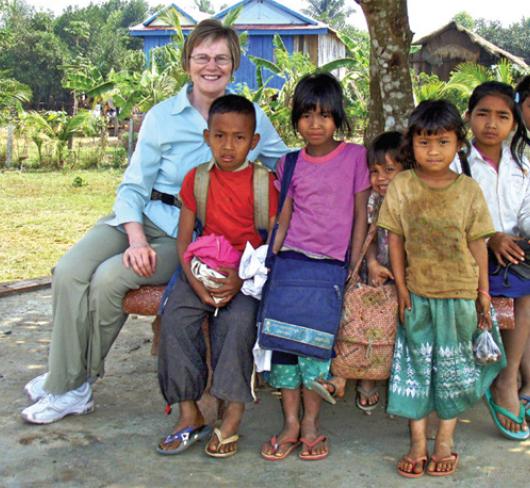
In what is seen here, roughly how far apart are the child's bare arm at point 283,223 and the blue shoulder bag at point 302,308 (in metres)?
0.11

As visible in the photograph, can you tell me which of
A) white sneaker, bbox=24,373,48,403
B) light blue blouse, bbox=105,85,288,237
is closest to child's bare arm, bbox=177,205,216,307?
light blue blouse, bbox=105,85,288,237

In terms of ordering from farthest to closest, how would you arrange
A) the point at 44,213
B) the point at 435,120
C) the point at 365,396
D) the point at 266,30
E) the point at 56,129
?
the point at 266,30
the point at 56,129
the point at 44,213
the point at 365,396
the point at 435,120

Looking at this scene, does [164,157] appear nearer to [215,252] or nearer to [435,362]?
[215,252]

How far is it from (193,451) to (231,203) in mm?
1179

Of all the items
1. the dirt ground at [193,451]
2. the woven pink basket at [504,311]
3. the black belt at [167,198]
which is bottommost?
the dirt ground at [193,451]

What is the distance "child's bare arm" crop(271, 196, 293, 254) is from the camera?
141 inches

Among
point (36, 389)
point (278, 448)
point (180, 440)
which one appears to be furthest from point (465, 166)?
point (36, 389)

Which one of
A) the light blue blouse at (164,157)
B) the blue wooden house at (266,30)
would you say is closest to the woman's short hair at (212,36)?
the light blue blouse at (164,157)

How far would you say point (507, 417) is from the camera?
3.64m

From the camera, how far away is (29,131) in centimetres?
1750

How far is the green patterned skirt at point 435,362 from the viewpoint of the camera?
3.25m

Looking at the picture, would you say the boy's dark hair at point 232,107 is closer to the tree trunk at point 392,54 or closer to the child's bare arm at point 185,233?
the child's bare arm at point 185,233

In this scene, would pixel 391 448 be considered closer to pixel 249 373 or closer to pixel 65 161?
pixel 249 373

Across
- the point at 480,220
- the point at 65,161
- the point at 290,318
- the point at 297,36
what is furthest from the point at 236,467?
the point at 297,36
